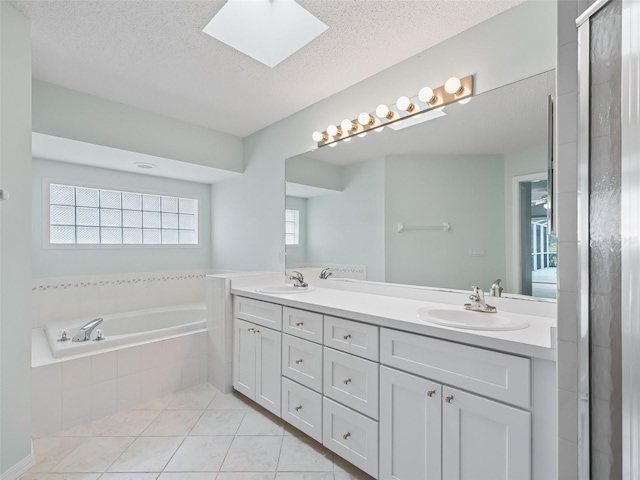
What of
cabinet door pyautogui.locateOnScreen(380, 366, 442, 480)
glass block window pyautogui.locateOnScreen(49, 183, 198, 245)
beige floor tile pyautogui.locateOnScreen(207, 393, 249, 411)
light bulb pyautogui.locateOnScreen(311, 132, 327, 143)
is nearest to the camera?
cabinet door pyautogui.locateOnScreen(380, 366, 442, 480)

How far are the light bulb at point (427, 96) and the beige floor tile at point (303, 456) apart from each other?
2.12 metres

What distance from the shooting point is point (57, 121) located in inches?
90.4

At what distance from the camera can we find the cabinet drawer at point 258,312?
2.02m

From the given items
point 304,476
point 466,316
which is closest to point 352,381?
point 304,476

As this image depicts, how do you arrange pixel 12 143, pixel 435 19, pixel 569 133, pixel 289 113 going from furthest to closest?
1. pixel 289 113
2. pixel 435 19
3. pixel 12 143
4. pixel 569 133

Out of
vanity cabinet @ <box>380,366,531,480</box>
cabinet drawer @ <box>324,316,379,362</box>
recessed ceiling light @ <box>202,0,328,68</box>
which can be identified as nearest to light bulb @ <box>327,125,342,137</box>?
recessed ceiling light @ <box>202,0,328,68</box>

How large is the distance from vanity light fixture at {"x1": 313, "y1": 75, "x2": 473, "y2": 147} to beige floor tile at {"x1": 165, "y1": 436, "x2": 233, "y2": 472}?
219cm

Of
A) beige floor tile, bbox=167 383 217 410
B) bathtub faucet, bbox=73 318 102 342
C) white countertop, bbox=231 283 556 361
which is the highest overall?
white countertop, bbox=231 283 556 361

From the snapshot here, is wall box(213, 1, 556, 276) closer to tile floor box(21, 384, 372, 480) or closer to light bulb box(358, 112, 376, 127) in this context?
light bulb box(358, 112, 376, 127)

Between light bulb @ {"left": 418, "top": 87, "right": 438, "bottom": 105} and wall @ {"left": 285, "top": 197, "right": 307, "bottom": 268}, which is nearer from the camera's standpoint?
light bulb @ {"left": 418, "top": 87, "right": 438, "bottom": 105}

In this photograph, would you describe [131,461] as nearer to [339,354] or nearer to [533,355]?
[339,354]

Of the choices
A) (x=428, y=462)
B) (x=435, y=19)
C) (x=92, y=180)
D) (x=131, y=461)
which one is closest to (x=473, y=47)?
(x=435, y=19)

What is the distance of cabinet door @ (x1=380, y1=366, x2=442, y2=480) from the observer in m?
1.26

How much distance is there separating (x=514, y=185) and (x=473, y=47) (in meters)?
0.81
